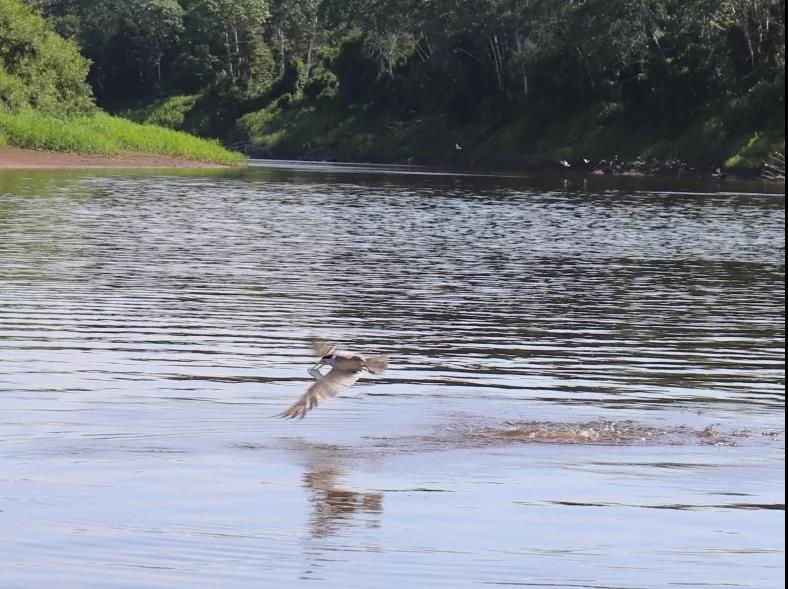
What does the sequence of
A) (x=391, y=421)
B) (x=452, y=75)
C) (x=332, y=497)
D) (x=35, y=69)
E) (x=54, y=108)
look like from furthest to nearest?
1. (x=452, y=75)
2. (x=35, y=69)
3. (x=54, y=108)
4. (x=391, y=421)
5. (x=332, y=497)

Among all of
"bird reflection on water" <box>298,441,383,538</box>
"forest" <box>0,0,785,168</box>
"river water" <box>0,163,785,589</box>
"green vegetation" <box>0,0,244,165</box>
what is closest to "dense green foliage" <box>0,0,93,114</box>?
"green vegetation" <box>0,0,244,165</box>

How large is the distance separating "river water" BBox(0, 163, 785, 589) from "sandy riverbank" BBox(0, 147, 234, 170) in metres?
31.7

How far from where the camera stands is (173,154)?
69250 mm

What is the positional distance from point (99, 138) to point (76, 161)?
2984 mm

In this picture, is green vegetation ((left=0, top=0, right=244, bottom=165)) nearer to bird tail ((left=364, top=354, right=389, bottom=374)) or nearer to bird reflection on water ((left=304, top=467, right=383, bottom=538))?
bird reflection on water ((left=304, top=467, right=383, bottom=538))

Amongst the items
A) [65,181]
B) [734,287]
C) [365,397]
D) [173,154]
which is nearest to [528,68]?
[173,154]

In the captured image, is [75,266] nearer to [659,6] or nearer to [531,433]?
[531,433]

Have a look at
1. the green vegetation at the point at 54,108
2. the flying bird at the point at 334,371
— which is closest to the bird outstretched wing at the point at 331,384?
the flying bird at the point at 334,371

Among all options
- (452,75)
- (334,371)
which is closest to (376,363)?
(334,371)

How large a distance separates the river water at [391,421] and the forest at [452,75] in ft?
151

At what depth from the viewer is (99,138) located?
65.7 m

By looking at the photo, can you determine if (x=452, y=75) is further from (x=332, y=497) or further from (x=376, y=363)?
(x=332, y=497)

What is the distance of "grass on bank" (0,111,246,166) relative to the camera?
204 ft

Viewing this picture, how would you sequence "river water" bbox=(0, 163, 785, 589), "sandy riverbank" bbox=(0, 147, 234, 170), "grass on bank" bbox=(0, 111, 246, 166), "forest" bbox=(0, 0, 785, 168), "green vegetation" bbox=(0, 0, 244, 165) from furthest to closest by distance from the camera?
"forest" bbox=(0, 0, 785, 168) < "green vegetation" bbox=(0, 0, 244, 165) < "grass on bank" bbox=(0, 111, 246, 166) < "sandy riverbank" bbox=(0, 147, 234, 170) < "river water" bbox=(0, 163, 785, 589)
